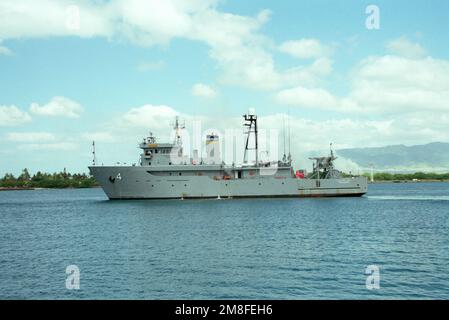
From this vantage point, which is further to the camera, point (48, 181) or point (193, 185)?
point (48, 181)

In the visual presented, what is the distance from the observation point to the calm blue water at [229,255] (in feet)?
51.0

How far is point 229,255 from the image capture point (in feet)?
69.2

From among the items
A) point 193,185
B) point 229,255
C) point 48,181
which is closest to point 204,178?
point 193,185

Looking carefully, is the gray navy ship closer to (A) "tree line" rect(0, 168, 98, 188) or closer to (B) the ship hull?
(B) the ship hull

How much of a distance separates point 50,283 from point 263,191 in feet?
123

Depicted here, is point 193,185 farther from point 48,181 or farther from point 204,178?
point 48,181

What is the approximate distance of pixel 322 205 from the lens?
4666 centimetres

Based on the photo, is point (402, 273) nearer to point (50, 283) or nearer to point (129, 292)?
point (129, 292)

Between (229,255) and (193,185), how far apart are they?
98.5ft

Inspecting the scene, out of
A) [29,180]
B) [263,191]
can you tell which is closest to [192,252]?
[263,191]

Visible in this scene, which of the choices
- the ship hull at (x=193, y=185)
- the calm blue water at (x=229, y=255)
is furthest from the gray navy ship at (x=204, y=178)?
the calm blue water at (x=229, y=255)

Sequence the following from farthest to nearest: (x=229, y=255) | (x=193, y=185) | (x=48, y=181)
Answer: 1. (x=48, y=181)
2. (x=193, y=185)
3. (x=229, y=255)

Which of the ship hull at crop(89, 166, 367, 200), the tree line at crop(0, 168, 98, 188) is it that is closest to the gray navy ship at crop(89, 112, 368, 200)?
the ship hull at crop(89, 166, 367, 200)
